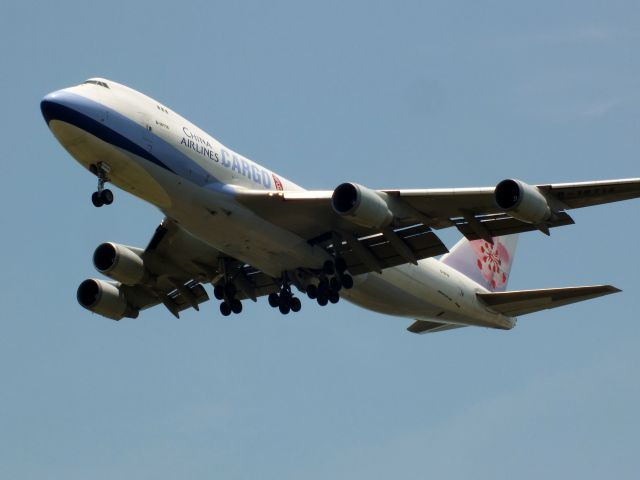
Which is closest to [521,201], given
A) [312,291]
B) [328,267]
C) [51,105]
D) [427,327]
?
[328,267]

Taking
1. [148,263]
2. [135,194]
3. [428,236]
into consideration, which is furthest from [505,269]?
[135,194]

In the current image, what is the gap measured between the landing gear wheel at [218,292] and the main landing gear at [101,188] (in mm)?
7305

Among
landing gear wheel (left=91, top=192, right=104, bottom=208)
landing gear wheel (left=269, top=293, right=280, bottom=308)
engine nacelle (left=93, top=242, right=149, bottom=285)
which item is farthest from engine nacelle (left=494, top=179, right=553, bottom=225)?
engine nacelle (left=93, top=242, right=149, bottom=285)

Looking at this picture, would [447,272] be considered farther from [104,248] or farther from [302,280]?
[104,248]

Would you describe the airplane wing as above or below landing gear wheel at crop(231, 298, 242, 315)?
above

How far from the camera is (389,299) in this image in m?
43.5

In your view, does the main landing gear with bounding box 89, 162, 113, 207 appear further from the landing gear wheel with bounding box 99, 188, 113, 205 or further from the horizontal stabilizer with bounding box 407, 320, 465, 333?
the horizontal stabilizer with bounding box 407, 320, 465, 333

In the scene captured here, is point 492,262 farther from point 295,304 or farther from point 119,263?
→ point 119,263

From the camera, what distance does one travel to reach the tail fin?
1895 inches

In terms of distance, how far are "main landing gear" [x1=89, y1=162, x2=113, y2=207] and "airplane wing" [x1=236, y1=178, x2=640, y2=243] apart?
3.82 metres

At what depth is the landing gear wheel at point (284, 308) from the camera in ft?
141

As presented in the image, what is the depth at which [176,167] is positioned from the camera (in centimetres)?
3797

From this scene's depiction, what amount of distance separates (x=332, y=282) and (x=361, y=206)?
4459 millimetres

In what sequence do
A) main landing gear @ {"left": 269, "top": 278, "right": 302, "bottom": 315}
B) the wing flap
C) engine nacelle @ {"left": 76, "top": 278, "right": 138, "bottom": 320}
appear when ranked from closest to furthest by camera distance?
1. the wing flap
2. main landing gear @ {"left": 269, "top": 278, "right": 302, "bottom": 315}
3. engine nacelle @ {"left": 76, "top": 278, "right": 138, "bottom": 320}
